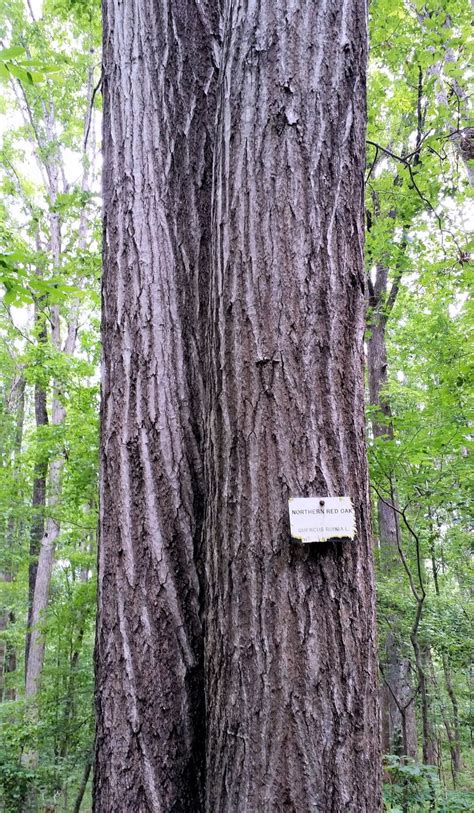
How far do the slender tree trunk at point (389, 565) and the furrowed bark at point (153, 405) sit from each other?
283cm

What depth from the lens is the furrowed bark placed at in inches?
52.1

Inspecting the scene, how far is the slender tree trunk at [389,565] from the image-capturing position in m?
4.94

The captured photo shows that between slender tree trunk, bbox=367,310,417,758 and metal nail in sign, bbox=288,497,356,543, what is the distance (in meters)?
3.10

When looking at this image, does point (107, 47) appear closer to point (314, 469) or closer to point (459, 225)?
point (314, 469)

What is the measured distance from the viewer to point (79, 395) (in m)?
5.71

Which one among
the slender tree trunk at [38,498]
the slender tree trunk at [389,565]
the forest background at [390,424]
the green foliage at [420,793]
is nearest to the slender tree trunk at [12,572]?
the slender tree trunk at [38,498]

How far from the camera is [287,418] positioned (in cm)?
109

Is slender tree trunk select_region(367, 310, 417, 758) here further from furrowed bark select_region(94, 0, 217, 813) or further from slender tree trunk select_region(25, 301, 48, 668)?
slender tree trunk select_region(25, 301, 48, 668)

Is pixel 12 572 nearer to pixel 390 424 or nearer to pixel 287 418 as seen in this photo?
pixel 390 424

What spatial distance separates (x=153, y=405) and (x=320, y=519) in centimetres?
67

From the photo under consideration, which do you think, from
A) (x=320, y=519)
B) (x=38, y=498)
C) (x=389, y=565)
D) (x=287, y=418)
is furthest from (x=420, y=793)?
(x=38, y=498)

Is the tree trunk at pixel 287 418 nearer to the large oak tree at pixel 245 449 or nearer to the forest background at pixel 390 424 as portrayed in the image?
the large oak tree at pixel 245 449

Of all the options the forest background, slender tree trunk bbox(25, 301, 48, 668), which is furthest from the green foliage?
slender tree trunk bbox(25, 301, 48, 668)

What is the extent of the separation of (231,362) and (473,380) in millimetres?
3836
